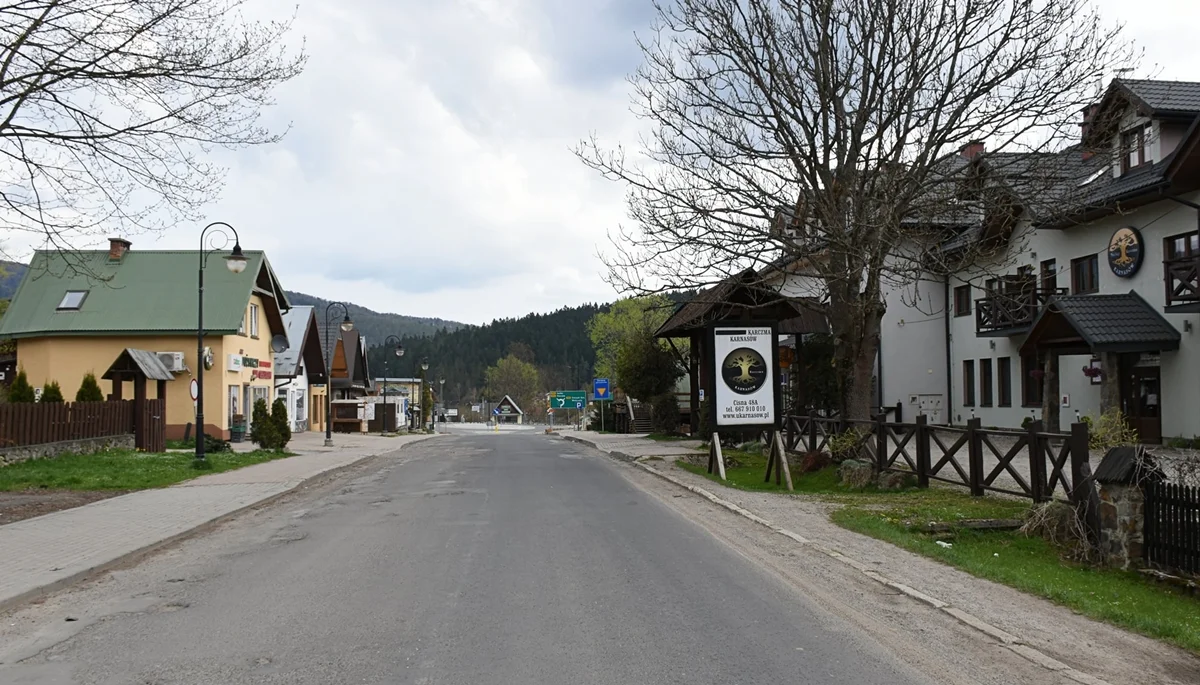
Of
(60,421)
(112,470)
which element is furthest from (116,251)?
(112,470)

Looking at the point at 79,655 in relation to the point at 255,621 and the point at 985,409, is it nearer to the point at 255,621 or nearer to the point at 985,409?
the point at 255,621

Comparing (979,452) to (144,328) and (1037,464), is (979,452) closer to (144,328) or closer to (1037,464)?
(1037,464)

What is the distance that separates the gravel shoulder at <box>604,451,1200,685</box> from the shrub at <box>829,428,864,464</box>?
425 centimetres

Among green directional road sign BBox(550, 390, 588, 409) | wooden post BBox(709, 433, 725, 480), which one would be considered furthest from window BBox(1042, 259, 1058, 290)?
green directional road sign BBox(550, 390, 588, 409)

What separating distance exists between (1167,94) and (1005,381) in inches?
485

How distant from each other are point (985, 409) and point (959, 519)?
23.8 meters

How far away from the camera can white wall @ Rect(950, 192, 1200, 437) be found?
77.1ft

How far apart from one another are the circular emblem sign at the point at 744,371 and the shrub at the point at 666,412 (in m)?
21.1

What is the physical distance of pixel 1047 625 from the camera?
7.12 meters

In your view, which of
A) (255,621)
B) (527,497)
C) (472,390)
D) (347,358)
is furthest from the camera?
(472,390)

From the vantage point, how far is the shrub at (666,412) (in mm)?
41438

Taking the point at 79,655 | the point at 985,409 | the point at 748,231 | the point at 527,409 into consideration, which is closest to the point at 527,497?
the point at 748,231

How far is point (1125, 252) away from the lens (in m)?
25.7

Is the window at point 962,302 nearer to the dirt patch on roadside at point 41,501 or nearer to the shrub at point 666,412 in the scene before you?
the shrub at point 666,412
